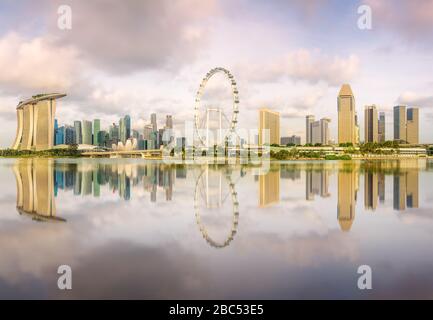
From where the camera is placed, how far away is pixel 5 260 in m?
7.85

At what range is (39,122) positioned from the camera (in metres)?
149

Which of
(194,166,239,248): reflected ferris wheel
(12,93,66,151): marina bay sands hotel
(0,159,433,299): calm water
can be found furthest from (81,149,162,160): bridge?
(0,159,433,299): calm water

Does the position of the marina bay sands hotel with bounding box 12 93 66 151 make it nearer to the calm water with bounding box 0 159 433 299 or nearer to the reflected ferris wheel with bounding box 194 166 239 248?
the reflected ferris wheel with bounding box 194 166 239 248

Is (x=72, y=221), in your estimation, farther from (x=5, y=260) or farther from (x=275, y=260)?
(x=275, y=260)

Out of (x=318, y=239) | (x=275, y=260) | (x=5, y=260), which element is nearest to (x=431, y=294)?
(x=275, y=260)

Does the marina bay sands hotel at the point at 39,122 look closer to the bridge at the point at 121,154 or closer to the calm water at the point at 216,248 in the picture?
the bridge at the point at 121,154

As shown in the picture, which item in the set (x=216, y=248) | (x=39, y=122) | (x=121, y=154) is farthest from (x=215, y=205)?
(x=39, y=122)

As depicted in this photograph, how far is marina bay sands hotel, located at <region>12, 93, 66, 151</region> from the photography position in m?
A: 148

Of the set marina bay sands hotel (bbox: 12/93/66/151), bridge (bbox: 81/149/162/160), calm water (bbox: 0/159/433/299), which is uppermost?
marina bay sands hotel (bbox: 12/93/66/151)

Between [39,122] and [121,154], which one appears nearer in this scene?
[121,154]

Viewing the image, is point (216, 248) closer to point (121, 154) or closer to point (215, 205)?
point (215, 205)

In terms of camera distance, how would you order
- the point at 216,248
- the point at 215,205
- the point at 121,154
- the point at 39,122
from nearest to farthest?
the point at 216,248 < the point at 215,205 < the point at 121,154 < the point at 39,122

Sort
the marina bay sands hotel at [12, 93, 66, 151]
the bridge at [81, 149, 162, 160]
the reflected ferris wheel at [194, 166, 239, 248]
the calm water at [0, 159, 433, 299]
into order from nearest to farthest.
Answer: the calm water at [0, 159, 433, 299] → the reflected ferris wheel at [194, 166, 239, 248] → the bridge at [81, 149, 162, 160] → the marina bay sands hotel at [12, 93, 66, 151]
